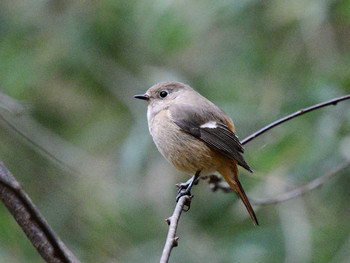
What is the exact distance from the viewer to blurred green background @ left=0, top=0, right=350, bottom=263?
3.79 metres

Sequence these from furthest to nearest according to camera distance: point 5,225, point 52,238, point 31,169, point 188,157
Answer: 1. point 31,169
2. point 5,225
3. point 188,157
4. point 52,238

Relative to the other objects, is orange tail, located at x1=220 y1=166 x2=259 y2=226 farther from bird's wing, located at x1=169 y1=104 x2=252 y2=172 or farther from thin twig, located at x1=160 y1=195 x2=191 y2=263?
thin twig, located at x1=160 y1=195 x2=191 y2=263

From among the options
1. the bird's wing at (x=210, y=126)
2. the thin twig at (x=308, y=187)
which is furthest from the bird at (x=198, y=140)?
the thin twig at (x=308, y=187)

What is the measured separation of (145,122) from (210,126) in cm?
92

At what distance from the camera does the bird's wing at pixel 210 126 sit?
3488 millimetres

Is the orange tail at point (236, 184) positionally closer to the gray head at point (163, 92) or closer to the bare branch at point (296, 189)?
the bare branch at point (296, 189)

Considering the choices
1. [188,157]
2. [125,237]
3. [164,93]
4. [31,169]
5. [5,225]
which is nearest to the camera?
[188,157]

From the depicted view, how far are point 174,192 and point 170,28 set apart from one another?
5.28 feet

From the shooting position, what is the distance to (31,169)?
5.37 metres

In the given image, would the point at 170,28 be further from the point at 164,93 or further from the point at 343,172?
the point at 343,172

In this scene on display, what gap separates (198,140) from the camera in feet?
12.1

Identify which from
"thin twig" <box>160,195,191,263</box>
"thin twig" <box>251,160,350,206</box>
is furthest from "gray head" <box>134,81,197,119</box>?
"thin twig" <box>160,195,191,263</box>

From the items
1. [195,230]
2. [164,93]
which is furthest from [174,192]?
[164,93]

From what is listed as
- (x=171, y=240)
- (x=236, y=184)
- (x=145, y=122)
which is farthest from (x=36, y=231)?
(x=145, y=122)
